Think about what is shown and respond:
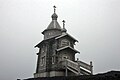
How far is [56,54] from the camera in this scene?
29562 millimetres

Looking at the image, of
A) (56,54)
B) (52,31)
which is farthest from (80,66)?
(52,31)

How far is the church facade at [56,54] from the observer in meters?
27.1

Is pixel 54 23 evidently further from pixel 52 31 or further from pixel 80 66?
pixel 80 66

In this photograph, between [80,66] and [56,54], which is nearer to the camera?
[80,66]

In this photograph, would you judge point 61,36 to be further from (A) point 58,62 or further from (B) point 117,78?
(B) point 117,78

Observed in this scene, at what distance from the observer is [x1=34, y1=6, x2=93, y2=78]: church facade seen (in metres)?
27.1

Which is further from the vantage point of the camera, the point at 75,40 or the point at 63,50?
the point at 75,40

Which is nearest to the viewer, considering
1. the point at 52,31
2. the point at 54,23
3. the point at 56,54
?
the point at 56,54

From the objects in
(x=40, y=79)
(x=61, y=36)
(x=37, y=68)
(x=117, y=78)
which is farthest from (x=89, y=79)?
(x=37, y=68)

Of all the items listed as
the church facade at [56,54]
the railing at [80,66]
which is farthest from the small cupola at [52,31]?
the railing at [80,66]

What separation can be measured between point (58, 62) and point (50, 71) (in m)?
1.90

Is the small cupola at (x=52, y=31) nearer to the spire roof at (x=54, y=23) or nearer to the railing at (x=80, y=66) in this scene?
the spire roof at (x=54, y=23)

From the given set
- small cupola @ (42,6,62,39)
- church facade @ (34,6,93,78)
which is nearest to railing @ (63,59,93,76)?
church facade @ (34,6,93,78)

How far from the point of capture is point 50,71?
29156 mm
